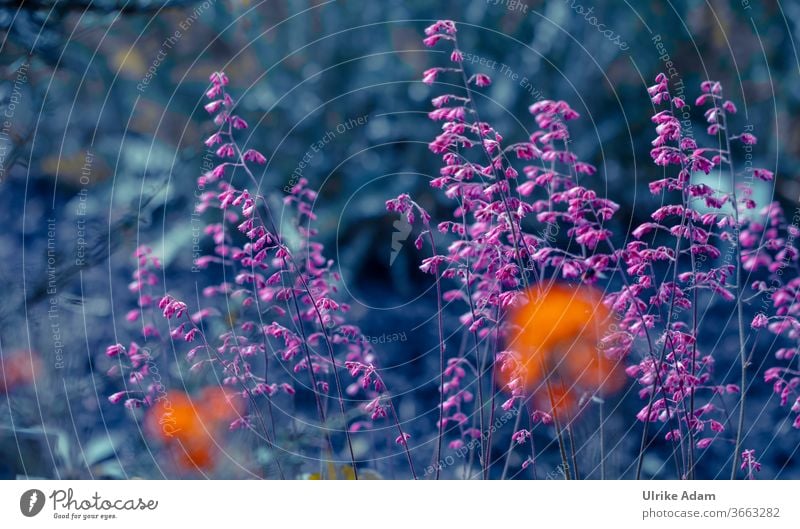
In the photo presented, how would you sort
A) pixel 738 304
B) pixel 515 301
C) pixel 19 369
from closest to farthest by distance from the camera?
1. pixel 515 301
2. pixel 738 304
3. pixel 19 369

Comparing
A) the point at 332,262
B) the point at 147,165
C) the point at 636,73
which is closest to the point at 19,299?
the point at 147,165

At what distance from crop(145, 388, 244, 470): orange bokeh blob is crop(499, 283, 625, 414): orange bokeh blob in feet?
2.05

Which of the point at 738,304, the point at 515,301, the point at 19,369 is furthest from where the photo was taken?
the point at 19,369

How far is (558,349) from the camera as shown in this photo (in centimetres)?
159

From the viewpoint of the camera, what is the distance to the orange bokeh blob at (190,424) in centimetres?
167

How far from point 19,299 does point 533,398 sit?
116 centimetres

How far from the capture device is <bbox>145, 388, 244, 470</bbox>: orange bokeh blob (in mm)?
1665

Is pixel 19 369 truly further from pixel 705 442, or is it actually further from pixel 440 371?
pixel 705 442

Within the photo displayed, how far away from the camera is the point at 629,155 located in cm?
166

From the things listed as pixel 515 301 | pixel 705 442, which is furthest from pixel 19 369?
pixel 705 442
